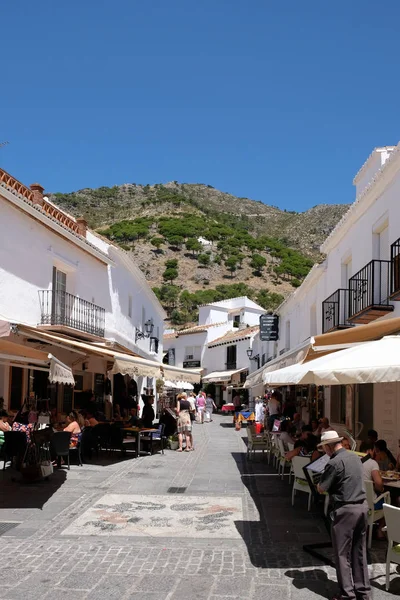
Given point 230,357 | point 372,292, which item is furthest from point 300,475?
point 230,357

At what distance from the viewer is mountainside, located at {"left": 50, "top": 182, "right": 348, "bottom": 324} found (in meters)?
78.8

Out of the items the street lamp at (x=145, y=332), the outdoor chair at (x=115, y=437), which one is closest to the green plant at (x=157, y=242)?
the street lamp at (x=145, y=332)

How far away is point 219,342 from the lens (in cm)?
5041

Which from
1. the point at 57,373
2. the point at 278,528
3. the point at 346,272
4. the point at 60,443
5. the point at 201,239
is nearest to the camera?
the point at 278,528

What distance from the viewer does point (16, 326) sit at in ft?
28.3

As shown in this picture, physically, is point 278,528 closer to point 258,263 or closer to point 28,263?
point 28,263

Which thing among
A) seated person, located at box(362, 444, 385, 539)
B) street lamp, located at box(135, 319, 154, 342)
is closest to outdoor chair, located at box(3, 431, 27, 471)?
seated person, located at box(362, 444, 385, 539)

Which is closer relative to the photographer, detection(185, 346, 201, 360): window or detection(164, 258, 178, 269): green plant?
detection(185, 346, 201, 360): window

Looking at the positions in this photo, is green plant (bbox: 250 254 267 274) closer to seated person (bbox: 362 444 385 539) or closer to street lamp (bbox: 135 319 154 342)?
street lamp (bbox: 135 319 154 342)

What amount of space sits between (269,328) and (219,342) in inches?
785

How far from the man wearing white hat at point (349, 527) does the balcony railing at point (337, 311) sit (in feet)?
34.3

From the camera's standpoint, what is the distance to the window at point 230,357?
4862 cm

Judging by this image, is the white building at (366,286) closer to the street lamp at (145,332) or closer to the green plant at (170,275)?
the street lamp at (145,332)

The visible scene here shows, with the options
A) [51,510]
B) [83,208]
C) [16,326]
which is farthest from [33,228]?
[83,208]
